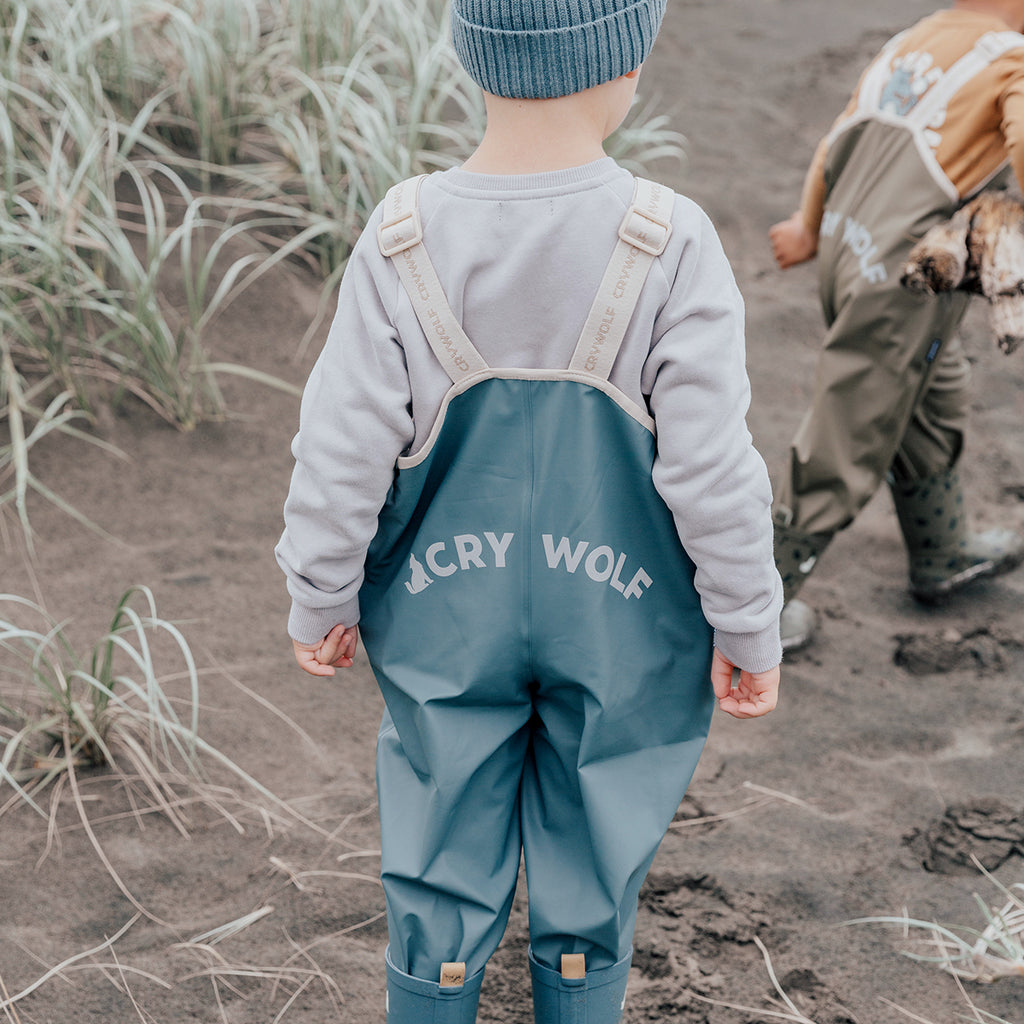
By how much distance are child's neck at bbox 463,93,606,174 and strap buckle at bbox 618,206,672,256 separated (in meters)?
0.09

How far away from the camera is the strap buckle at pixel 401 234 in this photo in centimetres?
114

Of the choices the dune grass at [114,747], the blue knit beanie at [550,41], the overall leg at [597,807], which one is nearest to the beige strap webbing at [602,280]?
the blue knit beanie at [550,41]

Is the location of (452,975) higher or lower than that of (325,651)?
lower

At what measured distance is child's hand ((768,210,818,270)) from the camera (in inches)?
90.3

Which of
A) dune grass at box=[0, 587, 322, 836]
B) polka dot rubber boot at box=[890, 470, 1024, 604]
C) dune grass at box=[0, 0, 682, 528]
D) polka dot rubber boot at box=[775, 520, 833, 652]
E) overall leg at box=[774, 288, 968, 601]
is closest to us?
dune grass at box=[0, 587, 322, 836]

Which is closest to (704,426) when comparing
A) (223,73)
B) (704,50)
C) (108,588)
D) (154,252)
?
(108,588)

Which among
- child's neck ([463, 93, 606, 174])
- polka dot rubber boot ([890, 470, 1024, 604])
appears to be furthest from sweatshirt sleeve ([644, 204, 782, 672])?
polka dot rubber boot ([890, 470, 1024, 604])

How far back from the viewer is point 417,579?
1269mm

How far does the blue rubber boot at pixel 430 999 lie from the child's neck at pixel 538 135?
901mm

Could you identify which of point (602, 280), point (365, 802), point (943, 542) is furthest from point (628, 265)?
point (943, 542)

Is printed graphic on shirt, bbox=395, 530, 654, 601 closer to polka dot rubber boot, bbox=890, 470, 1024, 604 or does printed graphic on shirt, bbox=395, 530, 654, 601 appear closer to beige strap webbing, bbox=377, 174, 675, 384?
beige strap webbing, bbox=377, 174, 675, 384

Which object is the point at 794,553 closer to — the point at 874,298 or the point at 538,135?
the point at 874,298

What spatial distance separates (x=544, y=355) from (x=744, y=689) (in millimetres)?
447

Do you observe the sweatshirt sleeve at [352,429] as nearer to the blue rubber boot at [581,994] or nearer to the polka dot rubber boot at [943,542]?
the blue rubber boot at [581,994]
